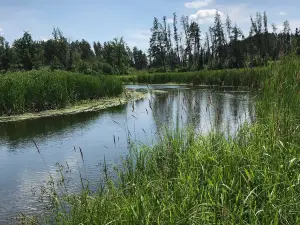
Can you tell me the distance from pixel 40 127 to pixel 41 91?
3011mm

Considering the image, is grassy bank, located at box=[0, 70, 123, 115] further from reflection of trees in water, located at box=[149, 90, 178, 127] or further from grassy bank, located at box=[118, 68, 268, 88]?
grassy bank, located at box=[118, 68, 268, 88]

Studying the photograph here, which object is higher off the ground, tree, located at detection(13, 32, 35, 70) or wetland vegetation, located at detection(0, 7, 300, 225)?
tree, located at detection(13, 32, 35, 70)

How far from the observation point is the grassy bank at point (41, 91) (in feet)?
39.9

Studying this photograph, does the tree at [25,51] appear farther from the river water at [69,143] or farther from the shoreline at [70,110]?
the river water at [69,143]

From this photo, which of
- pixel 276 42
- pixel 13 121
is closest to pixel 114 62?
pixel 13 121

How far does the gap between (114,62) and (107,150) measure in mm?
44971

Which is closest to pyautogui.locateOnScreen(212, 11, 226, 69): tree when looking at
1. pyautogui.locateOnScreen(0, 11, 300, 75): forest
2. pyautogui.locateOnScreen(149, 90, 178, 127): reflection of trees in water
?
pyautogui.locateOnScreen(0, 11, 300, 75): forest

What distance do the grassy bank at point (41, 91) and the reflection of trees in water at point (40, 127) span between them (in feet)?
4.27

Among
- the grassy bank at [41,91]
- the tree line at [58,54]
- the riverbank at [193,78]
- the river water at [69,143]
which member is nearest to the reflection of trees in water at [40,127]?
the river water at [69,143]

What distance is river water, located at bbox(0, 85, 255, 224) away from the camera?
16.4 ft

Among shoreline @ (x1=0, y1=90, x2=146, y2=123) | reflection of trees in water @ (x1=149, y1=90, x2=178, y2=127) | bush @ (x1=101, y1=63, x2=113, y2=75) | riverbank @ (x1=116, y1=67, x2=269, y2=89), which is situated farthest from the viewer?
bush @ (x1=101, y1=63, x2=113, y2=75)

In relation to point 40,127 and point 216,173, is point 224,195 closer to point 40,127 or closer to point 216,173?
point 216,173

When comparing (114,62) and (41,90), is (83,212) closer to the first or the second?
(41,90)

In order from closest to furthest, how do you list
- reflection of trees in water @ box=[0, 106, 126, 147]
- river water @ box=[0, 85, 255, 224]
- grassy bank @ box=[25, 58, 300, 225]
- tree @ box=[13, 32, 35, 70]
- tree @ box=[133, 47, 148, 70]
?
grassy bank @ box=[25, 58, 300, 225]
river water @ box=[0, 85, 255, 224]
reflection of trees in water @ box=[0, 106, 126, 147]
tree @ box=[13, 32, 35, 70]
tree @ box=[133, 47, 148, 70]
